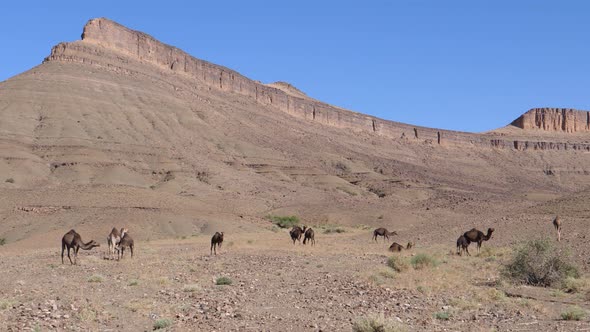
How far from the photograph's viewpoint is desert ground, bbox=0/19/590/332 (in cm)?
1477

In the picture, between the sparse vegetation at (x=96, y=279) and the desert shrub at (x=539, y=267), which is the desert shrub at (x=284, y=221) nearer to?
the desert shrub at (x=539, y=267)

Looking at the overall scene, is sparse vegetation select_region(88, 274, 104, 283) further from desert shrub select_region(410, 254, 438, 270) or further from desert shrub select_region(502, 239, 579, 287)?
desert shrub select_region(502, 239, 579, 287)

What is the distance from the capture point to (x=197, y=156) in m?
89.2

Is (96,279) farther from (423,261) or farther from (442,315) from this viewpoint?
(423,261)

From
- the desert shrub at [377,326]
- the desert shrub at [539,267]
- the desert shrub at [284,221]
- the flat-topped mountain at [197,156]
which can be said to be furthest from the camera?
the desert shrub at [284,221]

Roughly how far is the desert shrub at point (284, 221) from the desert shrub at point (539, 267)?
40767 mm

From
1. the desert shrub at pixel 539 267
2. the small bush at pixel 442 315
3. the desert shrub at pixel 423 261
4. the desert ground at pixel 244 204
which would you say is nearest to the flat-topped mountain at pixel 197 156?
the desert ground at pixel 244 204

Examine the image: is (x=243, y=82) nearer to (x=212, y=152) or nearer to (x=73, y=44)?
(x=73, y=44)

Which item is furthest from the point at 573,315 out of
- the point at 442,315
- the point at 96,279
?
the point at 96,279

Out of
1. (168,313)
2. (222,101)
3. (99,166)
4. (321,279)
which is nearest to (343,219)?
(99,166)

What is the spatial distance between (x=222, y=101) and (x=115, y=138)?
4223 centimetres

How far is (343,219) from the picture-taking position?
66312 mm

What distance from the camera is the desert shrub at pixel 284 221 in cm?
6044

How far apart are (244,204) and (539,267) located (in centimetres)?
5314
